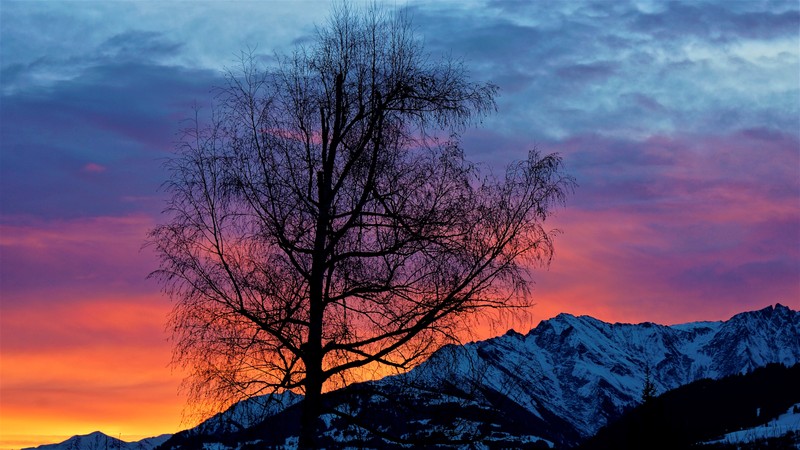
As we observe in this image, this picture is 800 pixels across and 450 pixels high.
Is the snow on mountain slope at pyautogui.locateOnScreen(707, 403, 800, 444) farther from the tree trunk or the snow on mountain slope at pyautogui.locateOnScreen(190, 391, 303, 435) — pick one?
the snow on mountain slope at pyautogui.locateOnScreen(190, 391, 303, 435)

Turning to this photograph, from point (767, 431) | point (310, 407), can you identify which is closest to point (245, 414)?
point (310, 407)

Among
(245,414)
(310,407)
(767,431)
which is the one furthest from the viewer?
(767,431)

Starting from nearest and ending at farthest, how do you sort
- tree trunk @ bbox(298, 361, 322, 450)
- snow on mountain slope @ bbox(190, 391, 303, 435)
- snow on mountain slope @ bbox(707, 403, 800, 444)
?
snow on mountain slope @ bbox(190, 391, 303, 435), tree trunk @ bbox(298, 361, 322, 450), snow on mountain slope @ bbox(707, 403, 800, 444)

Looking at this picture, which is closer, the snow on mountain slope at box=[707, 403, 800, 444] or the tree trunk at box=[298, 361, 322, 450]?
the tree trunk at box=[298, 361, 322, 450]

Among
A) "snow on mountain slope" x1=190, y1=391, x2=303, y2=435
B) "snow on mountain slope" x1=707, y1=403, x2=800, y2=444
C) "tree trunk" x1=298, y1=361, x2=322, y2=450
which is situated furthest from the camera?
"snow on mountain slope" x1=707, y1=403, x2=800, y2=444

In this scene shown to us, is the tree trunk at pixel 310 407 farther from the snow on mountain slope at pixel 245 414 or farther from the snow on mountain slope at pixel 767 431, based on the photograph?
the snow on mountain slope at pixel 767 431

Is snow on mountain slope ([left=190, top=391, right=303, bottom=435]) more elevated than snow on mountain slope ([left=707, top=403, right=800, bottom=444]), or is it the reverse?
snow on mountain slope ([left=707, top=403, right=800, bottom=444])

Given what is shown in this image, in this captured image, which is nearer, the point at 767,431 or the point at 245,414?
the point at 245,414

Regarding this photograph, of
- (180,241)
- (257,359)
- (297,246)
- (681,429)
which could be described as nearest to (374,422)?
(257,359)

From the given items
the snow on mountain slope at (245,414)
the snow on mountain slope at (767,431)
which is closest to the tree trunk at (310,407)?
the snow on mountain slope at (245,414)

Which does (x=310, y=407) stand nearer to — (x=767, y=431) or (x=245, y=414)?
(x=245, y=414)

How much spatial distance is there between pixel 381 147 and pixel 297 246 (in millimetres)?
2957

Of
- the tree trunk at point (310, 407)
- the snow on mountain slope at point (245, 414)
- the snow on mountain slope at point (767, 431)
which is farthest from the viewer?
the snow on mountain slope at point (767, 431)

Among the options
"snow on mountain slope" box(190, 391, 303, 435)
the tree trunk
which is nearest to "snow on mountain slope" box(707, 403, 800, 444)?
the tree trunk
